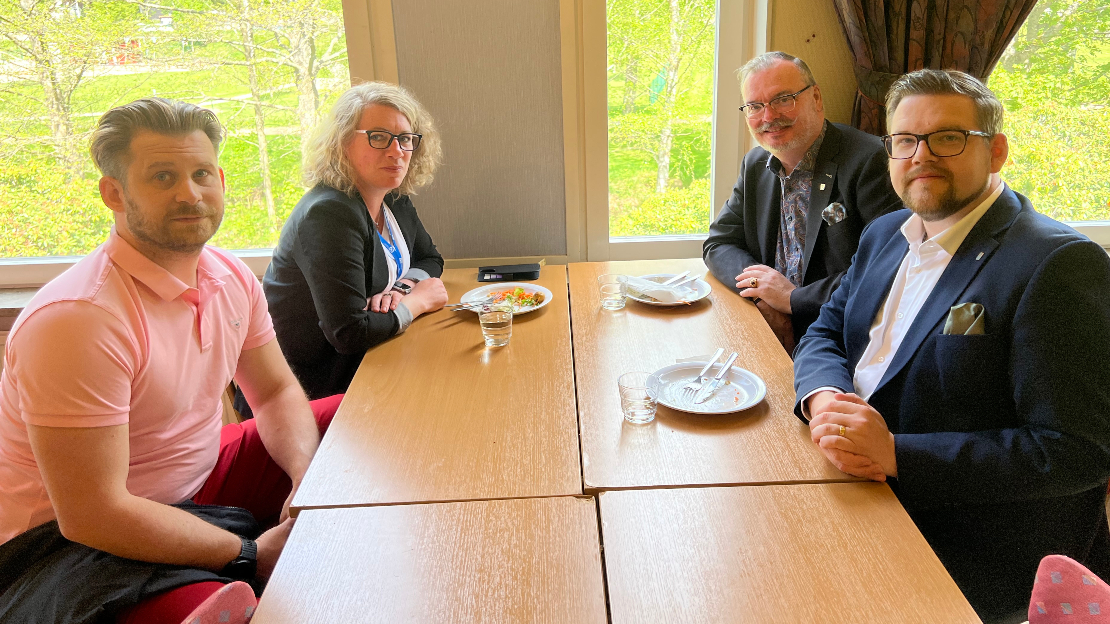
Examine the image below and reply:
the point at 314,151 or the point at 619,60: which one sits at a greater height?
the point at 619,60

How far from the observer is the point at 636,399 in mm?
1505

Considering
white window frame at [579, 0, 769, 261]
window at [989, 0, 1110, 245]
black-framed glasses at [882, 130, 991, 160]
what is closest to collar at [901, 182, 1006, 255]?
black-framed glasses at [882, 130, 991, 160]

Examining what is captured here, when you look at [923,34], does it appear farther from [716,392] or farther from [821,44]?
[716,392]

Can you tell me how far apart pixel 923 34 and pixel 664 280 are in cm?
133

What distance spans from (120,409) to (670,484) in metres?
0.95

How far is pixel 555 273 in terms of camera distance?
8.94ft

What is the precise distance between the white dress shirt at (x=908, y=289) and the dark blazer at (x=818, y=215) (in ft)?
2.11

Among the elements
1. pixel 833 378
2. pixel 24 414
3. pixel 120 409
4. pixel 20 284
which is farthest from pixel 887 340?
pixel 20 284

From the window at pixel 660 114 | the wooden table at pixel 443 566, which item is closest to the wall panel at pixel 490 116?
the window at pixel 660 114

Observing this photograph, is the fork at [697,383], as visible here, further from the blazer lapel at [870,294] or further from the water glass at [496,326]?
the water glass at [496,326]

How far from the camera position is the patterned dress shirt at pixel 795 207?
2.53m

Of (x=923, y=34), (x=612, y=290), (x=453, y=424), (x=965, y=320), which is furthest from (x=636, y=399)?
(x=923, y=34)

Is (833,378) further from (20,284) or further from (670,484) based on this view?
(20,284)

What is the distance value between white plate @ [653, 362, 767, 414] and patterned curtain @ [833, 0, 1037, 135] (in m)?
1.60
